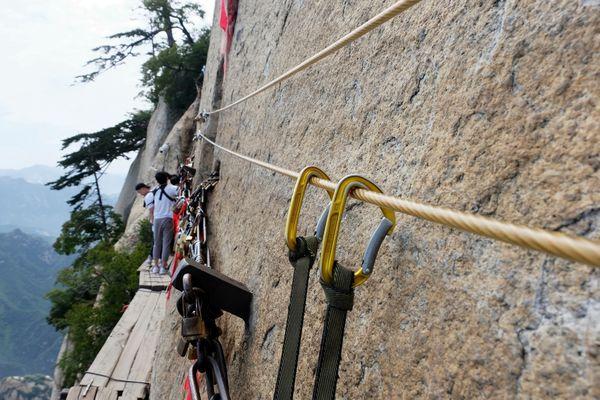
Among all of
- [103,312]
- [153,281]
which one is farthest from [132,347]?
[103,312]

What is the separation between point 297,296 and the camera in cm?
110

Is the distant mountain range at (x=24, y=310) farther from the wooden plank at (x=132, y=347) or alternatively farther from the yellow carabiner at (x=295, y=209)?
the yellow carabiner at (x=295, y=209)

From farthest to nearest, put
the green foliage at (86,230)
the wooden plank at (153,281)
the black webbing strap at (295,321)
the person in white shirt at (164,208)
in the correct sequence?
the green foliage at (86,230) < the wooden plank at (153,281) < the person in white shirt at (164,208) < the black webbing strap at (295,321)

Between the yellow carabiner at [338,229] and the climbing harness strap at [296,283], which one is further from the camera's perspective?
the climbing harness strap at [296,283]

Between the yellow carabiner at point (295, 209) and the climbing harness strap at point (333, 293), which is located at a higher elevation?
the yellow carabiner at point (295, 209)

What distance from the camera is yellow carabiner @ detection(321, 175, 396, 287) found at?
2.89 ft

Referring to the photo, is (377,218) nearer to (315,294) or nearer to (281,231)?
(315,294)

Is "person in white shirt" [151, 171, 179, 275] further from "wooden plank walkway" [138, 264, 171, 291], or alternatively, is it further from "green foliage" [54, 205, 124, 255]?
"green foliage" [54, 205, 124, 255]

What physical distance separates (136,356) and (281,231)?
3274 millimetres

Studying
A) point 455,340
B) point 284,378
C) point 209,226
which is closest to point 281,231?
point 284,378

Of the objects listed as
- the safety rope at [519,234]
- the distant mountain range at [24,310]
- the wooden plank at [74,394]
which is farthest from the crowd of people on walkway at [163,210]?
the distant mountain range at [24,310]

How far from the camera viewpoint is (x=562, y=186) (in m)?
0.75

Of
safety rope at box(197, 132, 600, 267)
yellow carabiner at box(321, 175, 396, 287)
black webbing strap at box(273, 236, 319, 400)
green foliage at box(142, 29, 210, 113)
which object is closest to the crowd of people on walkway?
black webbing strap at box(273, 236, 319, 400)

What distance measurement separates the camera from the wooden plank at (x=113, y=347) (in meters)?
3.81
